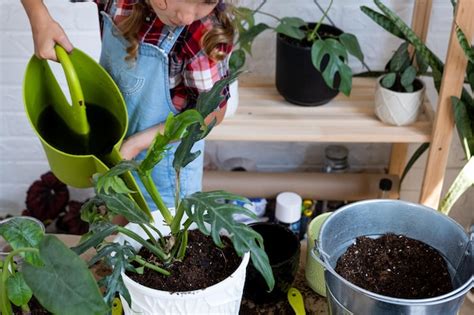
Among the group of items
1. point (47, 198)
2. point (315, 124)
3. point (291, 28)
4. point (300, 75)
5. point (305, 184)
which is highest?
point (291, 28)

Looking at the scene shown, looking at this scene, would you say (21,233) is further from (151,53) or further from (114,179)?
(151,53)

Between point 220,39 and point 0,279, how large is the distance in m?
0.55

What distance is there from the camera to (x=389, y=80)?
1.37 meters

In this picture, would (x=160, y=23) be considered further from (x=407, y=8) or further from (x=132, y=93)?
(x=407, y=8)

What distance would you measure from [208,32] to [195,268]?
1.53 ft

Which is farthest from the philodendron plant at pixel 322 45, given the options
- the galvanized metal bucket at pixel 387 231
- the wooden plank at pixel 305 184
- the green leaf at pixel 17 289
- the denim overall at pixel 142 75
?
the green leaf at pixel 17 289

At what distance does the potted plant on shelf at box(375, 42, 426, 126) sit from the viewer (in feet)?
4.46

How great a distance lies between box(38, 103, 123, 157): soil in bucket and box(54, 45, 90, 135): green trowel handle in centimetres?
2

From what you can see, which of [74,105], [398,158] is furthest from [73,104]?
[398,158]

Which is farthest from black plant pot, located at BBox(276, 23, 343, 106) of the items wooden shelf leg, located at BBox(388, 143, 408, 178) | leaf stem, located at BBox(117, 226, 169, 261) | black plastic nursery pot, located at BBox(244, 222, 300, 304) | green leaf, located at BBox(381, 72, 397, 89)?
leaf stem, located at BBox(117, 226, 169, 261)

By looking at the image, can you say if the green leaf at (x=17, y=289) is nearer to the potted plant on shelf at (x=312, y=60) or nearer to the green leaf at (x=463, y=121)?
the potted plant on shelf at (x=312, y=60)

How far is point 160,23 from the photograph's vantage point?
3.65 feet

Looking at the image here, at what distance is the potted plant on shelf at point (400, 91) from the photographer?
1.36m

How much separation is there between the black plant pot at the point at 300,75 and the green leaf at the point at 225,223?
0.72 metres
